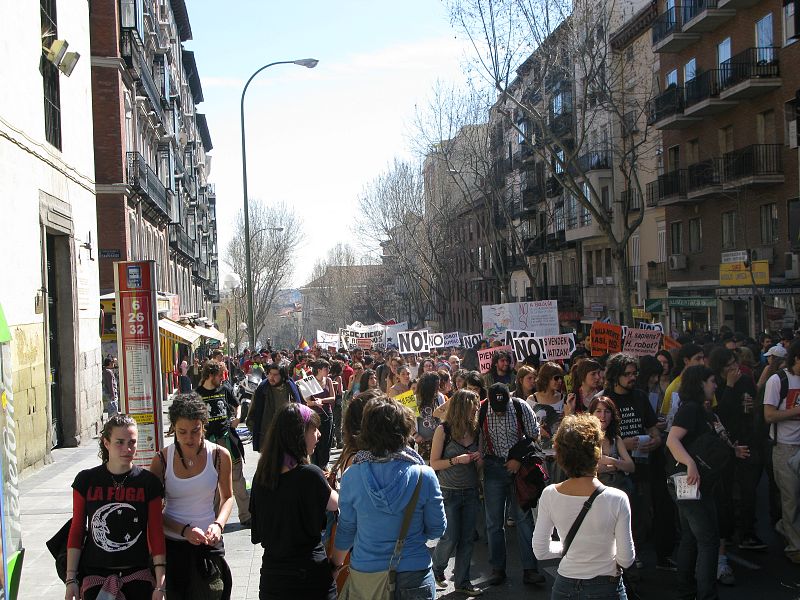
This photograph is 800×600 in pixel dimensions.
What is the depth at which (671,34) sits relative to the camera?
33750mm

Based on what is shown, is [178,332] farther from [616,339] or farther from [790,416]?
[790,416]

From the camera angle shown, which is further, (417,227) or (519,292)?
(519,292)

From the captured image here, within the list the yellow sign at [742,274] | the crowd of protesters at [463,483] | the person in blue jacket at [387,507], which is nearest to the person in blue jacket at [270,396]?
the crowd of protesters at [463,483]

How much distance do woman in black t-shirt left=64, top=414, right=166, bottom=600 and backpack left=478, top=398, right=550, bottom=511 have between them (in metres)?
3.11

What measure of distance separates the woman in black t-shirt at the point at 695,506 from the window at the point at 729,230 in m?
26.3

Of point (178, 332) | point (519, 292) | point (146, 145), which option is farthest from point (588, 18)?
point (519, 292)

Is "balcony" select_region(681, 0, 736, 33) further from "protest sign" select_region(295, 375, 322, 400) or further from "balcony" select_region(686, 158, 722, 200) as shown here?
"protest sign" select_region(295, 375, 322, 400)

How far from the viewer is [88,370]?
1897 centimetres

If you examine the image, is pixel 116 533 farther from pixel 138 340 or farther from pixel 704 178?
pixel 704 178

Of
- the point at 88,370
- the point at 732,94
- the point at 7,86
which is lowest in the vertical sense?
the point at 88,370

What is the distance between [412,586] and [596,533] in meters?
0.94

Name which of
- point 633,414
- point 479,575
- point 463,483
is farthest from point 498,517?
point 633,414

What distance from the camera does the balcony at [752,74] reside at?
28359 millimetres

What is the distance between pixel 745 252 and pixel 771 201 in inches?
78.7
